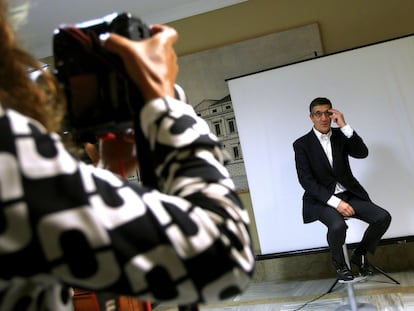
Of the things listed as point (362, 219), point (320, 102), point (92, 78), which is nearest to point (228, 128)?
point (320, 102)

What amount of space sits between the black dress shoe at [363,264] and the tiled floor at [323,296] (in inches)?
6.5

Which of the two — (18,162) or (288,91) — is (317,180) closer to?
(288,91)

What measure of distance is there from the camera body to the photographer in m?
0.04

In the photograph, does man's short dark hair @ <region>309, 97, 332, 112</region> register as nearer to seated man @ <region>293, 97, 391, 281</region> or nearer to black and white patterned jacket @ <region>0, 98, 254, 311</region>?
seated man @ <region>293, 97, 391, 281</region>

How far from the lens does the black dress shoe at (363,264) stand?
8.60 ft

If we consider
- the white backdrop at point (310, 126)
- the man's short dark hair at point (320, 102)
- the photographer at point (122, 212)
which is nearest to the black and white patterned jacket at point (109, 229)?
the photographer at point (122, 212)

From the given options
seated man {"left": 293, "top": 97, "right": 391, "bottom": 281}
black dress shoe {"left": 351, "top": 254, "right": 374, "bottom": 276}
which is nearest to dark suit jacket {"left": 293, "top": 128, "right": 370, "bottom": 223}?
seated man {"left": 293, "top": 97, "right": 391, "bottom": 281}

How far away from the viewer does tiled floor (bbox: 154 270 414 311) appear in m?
2.52

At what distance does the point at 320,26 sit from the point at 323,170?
1.27 m

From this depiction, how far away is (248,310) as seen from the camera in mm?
2754

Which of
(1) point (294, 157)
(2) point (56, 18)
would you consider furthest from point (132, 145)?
(2) point (56, 18)

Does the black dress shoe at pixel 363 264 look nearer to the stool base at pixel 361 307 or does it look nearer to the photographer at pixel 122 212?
the stool base at pixel 361 307

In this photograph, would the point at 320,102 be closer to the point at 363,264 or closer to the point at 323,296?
the point at 363,264

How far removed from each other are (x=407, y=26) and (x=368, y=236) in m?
1.68
